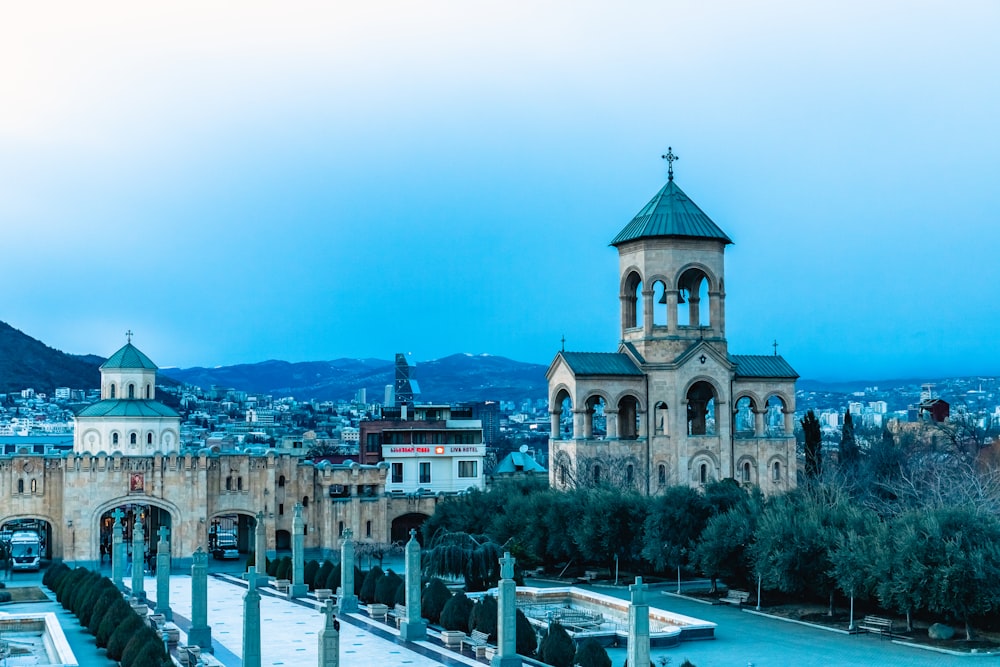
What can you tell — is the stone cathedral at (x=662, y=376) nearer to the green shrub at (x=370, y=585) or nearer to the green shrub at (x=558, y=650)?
the green shrub at (x=370, y=585)

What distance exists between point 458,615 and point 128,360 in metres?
31.7

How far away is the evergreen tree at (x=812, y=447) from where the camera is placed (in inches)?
1971

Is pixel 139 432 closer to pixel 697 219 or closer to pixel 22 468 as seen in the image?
pixel 22 468

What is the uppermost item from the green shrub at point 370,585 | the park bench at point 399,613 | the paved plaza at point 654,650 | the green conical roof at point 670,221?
the green conical roof at point 670,221

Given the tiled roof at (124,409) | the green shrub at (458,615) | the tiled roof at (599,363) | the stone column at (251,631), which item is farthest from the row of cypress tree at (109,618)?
the tiled roof at (599,363)

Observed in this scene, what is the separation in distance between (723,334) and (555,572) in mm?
11385

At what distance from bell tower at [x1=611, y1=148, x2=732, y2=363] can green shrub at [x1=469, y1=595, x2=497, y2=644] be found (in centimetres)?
2016

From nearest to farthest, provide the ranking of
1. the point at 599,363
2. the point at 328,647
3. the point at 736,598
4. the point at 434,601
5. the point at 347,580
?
1. the point at 328,647
2. the point at 434,601
3. the point at 347,580
4. the point at 736,598
5. the point at 599,363

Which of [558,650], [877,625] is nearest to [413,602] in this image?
[558,650]

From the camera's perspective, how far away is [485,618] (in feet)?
94.0

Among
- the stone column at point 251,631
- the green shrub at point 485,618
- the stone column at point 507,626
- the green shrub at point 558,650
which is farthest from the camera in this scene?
the green shrub at point 485,618

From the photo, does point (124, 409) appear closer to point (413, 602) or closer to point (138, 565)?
point (138, 565)

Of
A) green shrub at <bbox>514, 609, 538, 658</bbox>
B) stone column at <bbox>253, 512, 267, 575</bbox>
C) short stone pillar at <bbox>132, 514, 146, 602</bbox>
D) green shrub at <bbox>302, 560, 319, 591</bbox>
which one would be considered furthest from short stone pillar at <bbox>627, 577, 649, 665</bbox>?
green shrub at <bbox>302, 560, 319, 591</bbox>

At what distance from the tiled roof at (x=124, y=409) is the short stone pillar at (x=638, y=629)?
39.9 m
